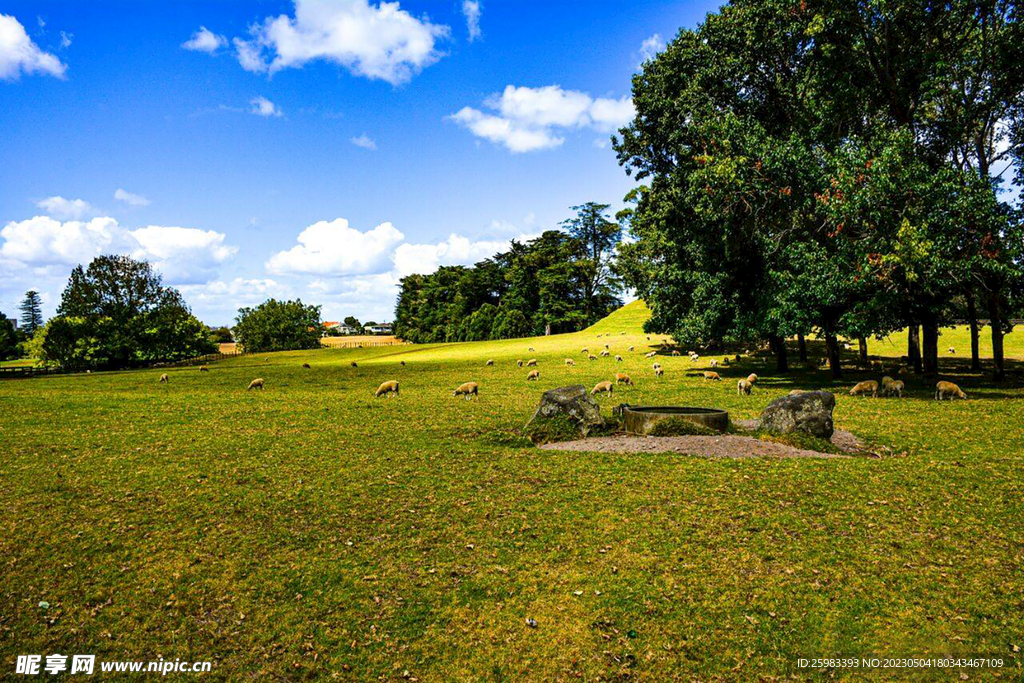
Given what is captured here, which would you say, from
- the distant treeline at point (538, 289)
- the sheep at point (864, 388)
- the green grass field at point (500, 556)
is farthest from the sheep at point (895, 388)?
the distant treeline at point (538, 289)

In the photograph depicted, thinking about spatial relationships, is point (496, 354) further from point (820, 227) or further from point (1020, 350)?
point (1020, 350)

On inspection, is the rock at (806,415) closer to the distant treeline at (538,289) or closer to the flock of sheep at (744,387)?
the flock of sheep at (744,387)

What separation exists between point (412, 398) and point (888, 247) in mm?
24426

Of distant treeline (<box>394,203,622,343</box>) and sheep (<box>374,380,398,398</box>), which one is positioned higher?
distant treeline (<box>394,203,622,343</box>)

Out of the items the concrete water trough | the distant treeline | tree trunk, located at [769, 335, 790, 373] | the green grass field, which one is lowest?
the green grass field

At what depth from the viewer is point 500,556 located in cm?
1007

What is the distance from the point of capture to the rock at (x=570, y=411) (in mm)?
19969

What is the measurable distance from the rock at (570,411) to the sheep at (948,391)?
1869 cm

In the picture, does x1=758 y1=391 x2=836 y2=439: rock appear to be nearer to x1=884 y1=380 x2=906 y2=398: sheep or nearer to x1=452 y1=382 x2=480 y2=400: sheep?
x1=884 y1=380 x2=906 y2=398: sheep

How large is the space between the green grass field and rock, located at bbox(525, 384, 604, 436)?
→ 1.61m

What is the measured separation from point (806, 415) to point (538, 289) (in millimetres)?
96264

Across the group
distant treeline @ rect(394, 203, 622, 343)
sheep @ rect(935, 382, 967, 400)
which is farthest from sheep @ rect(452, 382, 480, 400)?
distant treeline @ rect(394, 203, 622, 343)

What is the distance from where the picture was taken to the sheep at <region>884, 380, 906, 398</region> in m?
28.5

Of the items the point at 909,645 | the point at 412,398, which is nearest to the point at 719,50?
the point at 412,398
